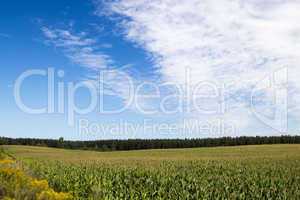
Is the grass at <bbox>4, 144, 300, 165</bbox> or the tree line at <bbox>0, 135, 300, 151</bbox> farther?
the tree line at <bbox>0, 135, 300, 151</bbox>

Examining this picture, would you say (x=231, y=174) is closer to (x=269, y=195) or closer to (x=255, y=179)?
(x=255, y=179)

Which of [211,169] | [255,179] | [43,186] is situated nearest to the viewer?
[43,186]

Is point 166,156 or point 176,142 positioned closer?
point 166,156

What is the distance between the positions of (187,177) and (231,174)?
386 centimetres

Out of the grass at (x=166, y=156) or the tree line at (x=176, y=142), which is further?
the tree line at (x=176, y=142)

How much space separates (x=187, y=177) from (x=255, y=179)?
136 inches

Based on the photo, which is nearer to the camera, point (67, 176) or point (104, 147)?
point (67, 176)

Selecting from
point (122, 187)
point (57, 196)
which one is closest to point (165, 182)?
point (122, 187)

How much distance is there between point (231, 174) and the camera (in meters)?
28.6

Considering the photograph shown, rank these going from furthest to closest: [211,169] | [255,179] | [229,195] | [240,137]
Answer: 1. [240,137]
2. [211,169]
3. [255,179]
4. [229,195]

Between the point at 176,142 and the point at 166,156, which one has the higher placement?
the point at 176,142

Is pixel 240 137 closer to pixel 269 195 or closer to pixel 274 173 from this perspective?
pixel 274 173

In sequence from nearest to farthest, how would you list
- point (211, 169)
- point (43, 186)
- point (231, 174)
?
1. point (43, 186)
2. point (231, 174)
3. point (211, 169)

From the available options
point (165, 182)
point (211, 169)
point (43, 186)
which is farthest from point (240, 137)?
point (43, 186)
